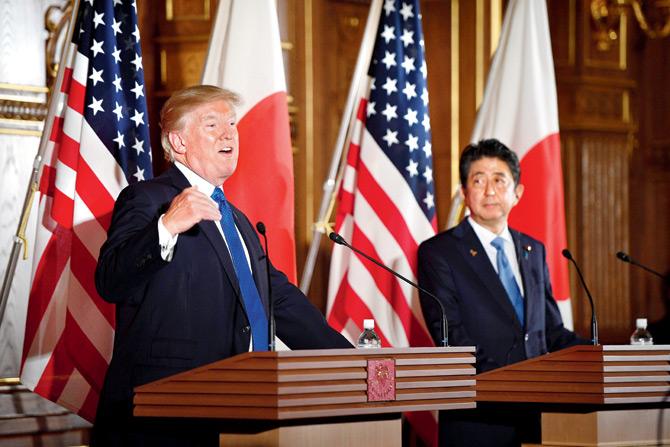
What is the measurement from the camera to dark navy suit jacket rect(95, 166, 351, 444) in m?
2.92

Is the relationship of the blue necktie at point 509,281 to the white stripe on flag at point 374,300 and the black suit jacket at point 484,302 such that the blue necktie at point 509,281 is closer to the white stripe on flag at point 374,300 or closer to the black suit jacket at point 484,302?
the black suit jacket at point 484,302

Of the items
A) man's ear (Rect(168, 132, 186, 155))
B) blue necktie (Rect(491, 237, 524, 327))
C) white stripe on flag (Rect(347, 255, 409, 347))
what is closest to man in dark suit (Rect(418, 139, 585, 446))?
blue necktie (Rect(491, 237, 524, 327))

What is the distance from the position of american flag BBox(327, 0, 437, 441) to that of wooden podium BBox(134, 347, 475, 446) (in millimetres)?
1945

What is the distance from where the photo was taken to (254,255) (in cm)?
334

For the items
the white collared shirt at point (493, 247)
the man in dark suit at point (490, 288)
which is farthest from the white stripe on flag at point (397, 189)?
the white collared shirt at point (493, 247)

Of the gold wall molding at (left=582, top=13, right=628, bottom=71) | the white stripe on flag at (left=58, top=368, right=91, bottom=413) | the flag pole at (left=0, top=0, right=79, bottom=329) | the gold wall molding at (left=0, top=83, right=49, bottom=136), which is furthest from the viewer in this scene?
the gold wall molding at (left=582, top=13, right=628, bottom=71)

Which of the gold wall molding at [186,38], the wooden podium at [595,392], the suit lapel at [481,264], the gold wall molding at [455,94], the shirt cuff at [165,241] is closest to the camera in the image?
the shirt cuff at [165,241]

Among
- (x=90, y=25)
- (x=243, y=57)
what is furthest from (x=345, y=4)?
(x=90, y=25)

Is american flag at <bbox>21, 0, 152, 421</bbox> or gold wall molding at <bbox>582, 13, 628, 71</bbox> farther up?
gold wall molding at <bbox>582, 13, 628, 71</bbox>

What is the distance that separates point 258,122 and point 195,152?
1.23 metres

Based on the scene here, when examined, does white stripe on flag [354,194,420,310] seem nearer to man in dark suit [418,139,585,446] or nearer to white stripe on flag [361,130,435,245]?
white stripe on flag [361,130,435,245]

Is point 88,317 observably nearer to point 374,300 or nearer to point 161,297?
point 161,297

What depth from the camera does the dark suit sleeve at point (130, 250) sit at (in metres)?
2.83

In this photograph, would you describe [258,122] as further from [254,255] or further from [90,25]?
[254,255]
